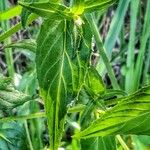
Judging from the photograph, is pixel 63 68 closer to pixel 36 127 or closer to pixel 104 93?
pixel 104 93

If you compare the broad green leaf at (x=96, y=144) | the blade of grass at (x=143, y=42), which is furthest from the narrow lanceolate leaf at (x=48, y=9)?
the blade of grass at (x=143, y=42)

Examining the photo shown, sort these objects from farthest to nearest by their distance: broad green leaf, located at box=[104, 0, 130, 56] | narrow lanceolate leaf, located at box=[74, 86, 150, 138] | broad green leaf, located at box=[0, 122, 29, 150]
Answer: broad green leaf, located at box=[104, 0, 130, 56] → broad green leaf, located at box=[0, 122, 29, 150] → narrow lanceolate leaf, located at box=[74, 86, 150, 138]

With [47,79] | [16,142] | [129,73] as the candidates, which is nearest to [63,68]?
[47,79]

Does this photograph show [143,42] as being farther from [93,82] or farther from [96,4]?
[96,4]

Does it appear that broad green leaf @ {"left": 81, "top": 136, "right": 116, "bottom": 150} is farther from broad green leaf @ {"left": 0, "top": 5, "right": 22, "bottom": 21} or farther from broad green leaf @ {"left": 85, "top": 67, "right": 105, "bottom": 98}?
broad green leaf @ {"left": 0, "top": 5, "right": 22, "bottom": 21}

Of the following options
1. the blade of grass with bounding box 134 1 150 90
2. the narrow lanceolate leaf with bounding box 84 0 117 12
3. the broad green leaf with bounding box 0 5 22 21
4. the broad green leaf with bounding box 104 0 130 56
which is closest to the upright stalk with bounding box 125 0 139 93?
the blade of grass with bounding box 134 1 150 90
